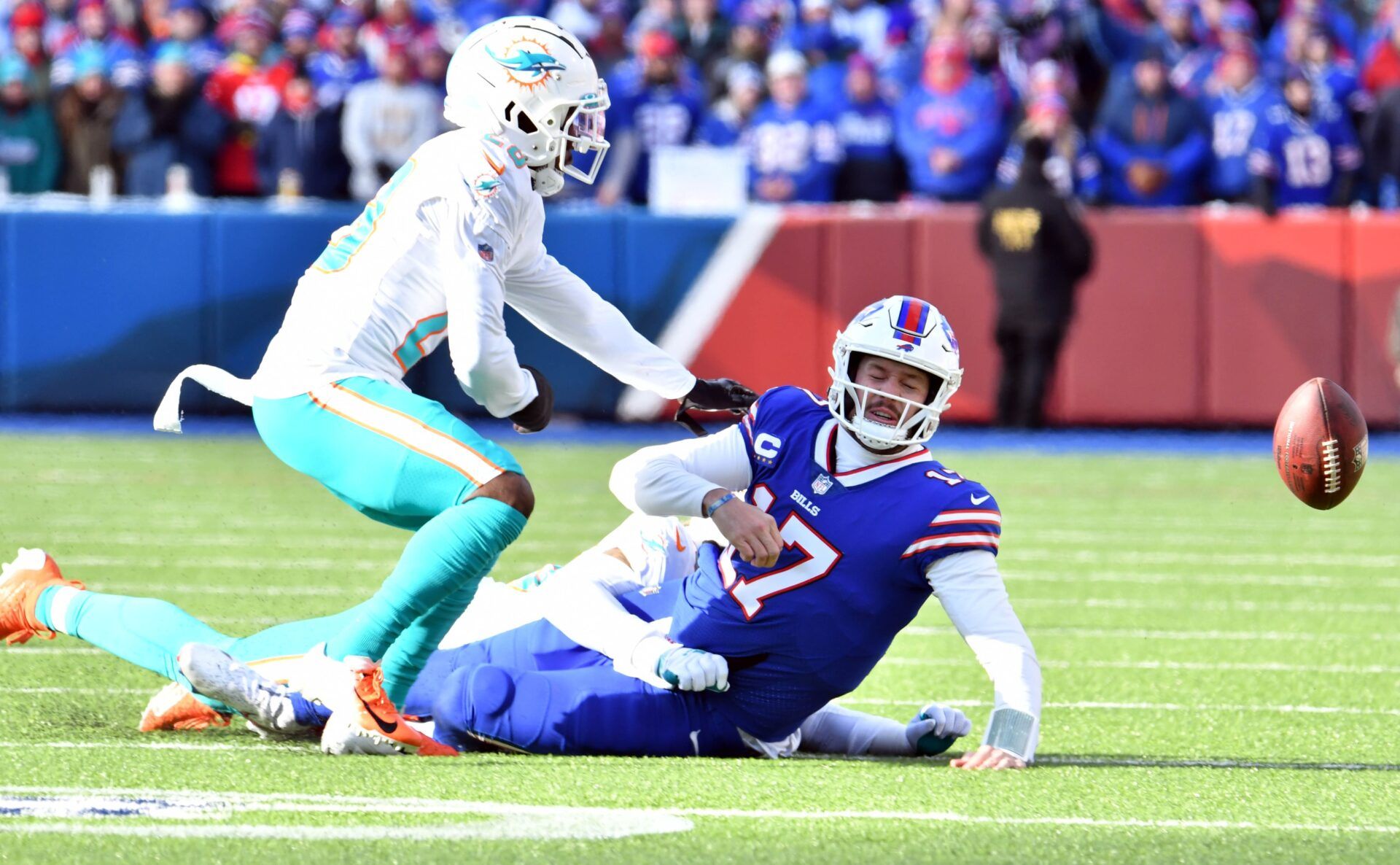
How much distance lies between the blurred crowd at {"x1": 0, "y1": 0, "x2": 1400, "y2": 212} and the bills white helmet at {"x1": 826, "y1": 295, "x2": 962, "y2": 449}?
28.5 ft

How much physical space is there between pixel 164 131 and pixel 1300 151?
24.0 feet

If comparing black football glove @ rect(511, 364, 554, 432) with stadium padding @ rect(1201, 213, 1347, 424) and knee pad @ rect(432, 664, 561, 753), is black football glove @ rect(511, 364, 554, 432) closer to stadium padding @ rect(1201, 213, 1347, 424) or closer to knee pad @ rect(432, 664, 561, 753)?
knee pad @ rect(432, 664, 561, 753)

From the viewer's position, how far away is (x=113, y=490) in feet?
32.7

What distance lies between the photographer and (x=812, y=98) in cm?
1367

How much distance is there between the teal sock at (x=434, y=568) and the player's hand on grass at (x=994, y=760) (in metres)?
1.03

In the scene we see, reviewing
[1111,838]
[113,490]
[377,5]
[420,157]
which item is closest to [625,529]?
[420,157]

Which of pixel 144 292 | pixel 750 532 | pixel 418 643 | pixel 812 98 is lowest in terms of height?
pixel 144 292

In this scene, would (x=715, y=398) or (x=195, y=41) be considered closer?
(x=715, y=398)

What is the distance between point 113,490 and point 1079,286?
6.22m

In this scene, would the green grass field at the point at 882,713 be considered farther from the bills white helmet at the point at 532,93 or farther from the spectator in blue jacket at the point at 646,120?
the spectator in blue jacket at the point at 646,120

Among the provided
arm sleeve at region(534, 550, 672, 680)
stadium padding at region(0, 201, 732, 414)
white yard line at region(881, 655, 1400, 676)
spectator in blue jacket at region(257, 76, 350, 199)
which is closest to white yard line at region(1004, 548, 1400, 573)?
white yard line at region(881, 655, 1400, 676)

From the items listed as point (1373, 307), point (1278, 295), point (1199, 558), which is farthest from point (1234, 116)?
point (1199, 558)

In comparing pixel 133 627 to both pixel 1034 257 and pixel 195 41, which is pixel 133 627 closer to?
pixel 1034 257

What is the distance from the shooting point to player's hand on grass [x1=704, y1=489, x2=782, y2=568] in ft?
13.8
